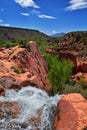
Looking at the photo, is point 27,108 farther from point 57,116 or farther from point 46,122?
point 57,116

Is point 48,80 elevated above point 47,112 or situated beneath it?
situated beneath

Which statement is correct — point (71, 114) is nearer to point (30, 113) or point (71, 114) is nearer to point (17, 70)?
point (30, 113)

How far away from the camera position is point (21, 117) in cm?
1402

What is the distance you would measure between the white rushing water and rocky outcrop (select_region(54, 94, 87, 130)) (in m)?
1.32

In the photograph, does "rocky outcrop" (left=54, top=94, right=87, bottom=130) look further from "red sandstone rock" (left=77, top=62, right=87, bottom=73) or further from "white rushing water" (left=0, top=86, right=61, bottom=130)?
"red sandstone rock" (left=77, top=62, right=87, bottom=73)

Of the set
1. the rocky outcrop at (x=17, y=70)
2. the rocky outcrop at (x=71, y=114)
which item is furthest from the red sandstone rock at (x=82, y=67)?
the rocky outcrop at (x=71, y=114)

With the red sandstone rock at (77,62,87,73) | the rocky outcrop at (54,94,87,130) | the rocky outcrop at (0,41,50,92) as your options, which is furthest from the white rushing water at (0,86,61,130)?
the red sandstone rock at (77,62,87,73)

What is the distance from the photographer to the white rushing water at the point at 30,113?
521 inches

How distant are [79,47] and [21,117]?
6983cm

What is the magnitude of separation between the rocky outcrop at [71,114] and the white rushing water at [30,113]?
52.0 inches

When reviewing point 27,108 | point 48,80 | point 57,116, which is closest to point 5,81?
point 27,108

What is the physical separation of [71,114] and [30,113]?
354 cm

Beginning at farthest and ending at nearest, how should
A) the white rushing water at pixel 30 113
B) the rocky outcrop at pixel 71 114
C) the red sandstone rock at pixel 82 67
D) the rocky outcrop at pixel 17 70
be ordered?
the red sandstone rock at pixel 82 67
the rocky outcrop at pixel 17 70
the white rushing water at pixel 30 113
the rocky outcrop at pixel 71 114

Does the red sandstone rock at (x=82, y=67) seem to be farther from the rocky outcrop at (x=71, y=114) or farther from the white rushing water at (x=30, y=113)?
the rocky outcrop at (x=71, y=114)
